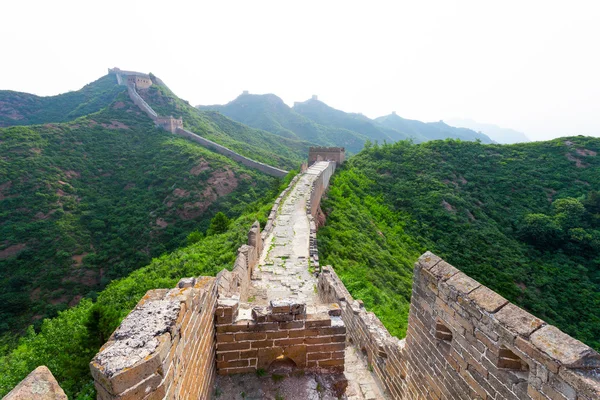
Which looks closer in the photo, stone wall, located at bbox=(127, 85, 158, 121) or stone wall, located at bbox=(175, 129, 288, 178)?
stone wall, located at bbox=(175, 129, 288, 178)

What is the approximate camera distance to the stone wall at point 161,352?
1.89 meters

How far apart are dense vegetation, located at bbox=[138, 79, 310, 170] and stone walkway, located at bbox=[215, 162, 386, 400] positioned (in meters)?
31.0

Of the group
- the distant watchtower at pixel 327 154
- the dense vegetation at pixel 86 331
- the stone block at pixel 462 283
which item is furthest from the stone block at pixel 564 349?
the distant watchtower at pixel 327 154

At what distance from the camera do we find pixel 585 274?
17797mm

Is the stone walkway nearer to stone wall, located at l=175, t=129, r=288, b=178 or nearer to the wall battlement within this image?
the wall battlement

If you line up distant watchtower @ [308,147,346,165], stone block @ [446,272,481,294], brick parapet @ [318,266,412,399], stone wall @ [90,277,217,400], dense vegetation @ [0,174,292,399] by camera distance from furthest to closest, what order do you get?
distant watchtower @ [308,147,346,165]
dense vegetation @ [0,174,292,399]
brick parapet @ [318,266,412,399]
stone block @ [446,272,481,294]
stone wall @ [90,277,217,400]

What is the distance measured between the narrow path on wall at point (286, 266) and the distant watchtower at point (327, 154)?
1721 centimetres

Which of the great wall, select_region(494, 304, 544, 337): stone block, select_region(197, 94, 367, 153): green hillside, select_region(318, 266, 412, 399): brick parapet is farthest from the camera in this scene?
select_region(197, 94, 367, 153): green hillside

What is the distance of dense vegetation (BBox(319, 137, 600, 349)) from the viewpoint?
557 inches

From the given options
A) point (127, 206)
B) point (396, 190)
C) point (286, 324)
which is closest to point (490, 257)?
point (396, 190)

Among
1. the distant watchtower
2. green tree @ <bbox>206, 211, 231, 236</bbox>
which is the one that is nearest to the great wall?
green tree @ <bbox>206, 211, 231, 236</bbox>

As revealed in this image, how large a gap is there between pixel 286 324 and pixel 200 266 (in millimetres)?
8028

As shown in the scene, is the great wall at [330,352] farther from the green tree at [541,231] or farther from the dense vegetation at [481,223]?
the green tree at [541,231]

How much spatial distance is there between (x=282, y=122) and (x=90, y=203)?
3562 inches
